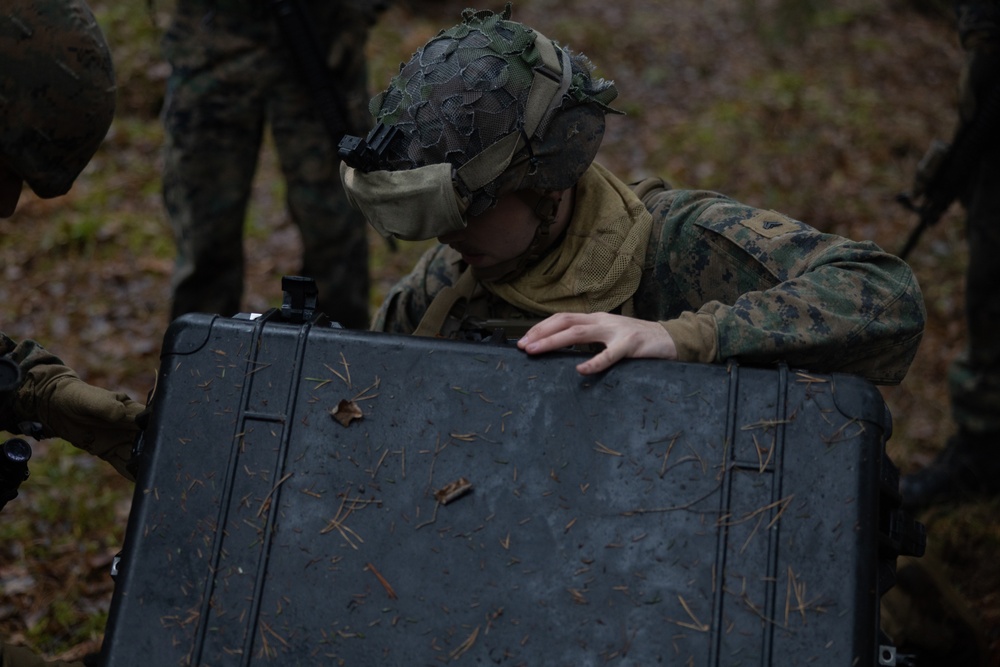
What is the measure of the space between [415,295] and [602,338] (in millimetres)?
1083

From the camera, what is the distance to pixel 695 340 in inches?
84.3

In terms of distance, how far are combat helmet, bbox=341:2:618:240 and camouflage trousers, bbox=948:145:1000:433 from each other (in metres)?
2.60

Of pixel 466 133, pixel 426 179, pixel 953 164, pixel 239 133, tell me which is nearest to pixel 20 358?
pixel 426 179

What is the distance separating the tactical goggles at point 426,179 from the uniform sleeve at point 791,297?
1.67 ft

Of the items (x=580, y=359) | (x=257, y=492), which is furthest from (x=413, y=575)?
(x=580, y=359)

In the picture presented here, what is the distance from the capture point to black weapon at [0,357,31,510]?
2.21 meters

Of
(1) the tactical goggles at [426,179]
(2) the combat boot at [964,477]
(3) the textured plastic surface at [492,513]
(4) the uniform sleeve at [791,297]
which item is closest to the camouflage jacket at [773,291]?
(4) the uniform sleeve at [791,297]

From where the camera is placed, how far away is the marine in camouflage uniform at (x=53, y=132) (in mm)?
2572

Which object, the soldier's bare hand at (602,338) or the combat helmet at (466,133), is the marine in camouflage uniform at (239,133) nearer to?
the combat helmet at (466,133)

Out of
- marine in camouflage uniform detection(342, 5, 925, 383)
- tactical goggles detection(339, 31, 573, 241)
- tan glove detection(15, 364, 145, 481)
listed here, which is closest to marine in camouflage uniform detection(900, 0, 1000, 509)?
marine in camouflage uniform detection(342, 5, 925, 383)

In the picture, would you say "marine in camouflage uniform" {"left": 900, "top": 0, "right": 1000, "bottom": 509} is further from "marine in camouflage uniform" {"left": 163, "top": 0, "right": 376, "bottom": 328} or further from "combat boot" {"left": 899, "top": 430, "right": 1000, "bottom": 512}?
"marine in camouflage uniform" {"left": 163, "top": 0, "right": 376, "bottom": 328}

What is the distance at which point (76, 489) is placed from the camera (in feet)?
14.2

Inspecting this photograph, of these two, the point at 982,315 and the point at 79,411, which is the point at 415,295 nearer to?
the point at 79,411

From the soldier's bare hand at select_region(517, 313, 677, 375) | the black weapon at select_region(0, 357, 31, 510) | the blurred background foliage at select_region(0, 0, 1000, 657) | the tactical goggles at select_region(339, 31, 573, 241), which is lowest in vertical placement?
the blurred background foliage at select_region(0, 0, 1000, 657)
